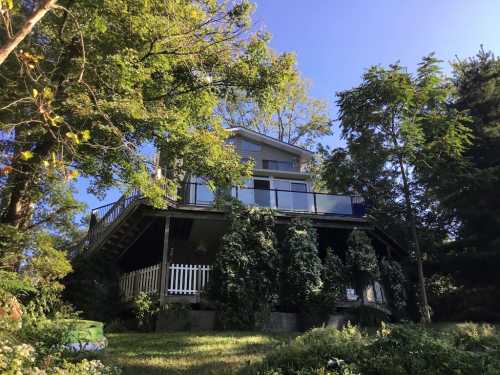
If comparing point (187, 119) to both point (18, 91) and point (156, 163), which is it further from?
point (18, 91)

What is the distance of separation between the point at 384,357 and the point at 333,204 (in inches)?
384

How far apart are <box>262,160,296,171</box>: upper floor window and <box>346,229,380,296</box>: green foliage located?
6036 mm

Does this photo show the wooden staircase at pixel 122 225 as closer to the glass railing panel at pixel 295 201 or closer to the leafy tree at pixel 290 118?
the glass railing panel at pixel 295 201

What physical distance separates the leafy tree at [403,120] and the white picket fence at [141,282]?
804cm

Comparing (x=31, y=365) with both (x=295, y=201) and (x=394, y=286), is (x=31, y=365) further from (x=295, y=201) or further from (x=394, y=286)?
(x=394, y=286)

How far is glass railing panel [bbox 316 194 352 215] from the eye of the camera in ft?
53.7

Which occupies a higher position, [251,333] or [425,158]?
[425,158]

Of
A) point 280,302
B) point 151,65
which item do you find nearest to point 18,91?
point 151,65

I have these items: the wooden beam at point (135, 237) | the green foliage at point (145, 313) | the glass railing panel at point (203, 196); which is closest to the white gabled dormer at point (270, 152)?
the glass railing panel at point (203, 196)

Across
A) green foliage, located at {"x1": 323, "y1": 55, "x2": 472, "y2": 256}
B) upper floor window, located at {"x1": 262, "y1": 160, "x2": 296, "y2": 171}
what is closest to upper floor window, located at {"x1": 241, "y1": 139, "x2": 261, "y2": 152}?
upper floor window, located at {"x1": 262, "y1": 160, "x2": 296, "y2": 171}

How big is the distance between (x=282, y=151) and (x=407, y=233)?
643 centimetres

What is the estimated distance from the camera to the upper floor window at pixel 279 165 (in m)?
20.3

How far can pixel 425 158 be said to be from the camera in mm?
15992

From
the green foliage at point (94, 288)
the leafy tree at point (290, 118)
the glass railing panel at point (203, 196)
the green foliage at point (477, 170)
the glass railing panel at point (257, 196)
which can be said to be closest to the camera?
the green foliage at point (94, 288)
